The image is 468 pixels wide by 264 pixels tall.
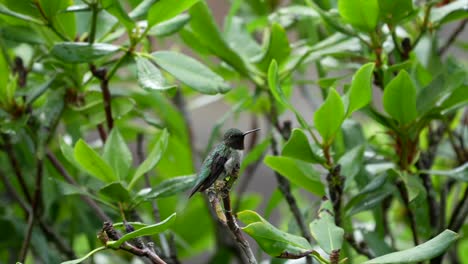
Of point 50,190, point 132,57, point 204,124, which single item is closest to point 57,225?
point 50,190

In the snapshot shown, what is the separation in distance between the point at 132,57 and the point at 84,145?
0.13m

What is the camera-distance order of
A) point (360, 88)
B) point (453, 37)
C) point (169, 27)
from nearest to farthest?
point (360, 88) → point (169, 27) → point (453, 37)

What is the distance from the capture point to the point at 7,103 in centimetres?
93

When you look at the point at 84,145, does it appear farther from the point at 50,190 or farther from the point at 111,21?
the point at 50,190

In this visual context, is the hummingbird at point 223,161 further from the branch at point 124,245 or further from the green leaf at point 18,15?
Answer: the green leaf at point 18,15

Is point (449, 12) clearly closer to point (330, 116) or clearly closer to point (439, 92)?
point (439, 92)

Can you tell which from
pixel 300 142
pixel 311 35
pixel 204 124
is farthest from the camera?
pixel 204 124

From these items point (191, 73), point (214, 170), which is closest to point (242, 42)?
point (191, 73)

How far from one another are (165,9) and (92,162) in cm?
19

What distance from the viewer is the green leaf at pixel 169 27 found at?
88 cm

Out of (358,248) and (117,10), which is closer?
(117,10)

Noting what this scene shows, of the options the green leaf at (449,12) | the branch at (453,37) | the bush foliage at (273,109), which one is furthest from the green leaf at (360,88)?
the branch at (453,37)

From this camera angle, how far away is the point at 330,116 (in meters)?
0.79

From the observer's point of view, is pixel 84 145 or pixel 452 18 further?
pixel 452 18
